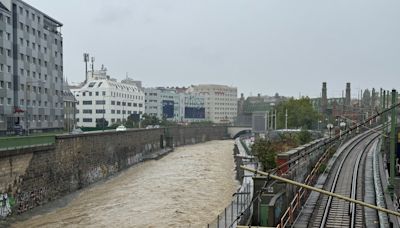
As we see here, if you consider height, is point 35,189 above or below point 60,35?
below

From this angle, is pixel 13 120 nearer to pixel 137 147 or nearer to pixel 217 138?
pixel 137 147

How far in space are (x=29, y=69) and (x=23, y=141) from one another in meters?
38.5

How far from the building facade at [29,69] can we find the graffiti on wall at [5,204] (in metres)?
25.8

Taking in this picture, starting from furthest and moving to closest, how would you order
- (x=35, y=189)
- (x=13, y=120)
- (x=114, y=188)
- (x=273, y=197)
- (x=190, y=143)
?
(x=190, y=143)
(x=13, y=120)
(x=114, y=188)
(x=35, y=189)
(x=273, y=197)

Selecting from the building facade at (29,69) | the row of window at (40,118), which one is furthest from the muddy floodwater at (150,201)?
the row of window at (40,118)

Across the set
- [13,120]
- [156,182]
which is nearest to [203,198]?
[156,182]

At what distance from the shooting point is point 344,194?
29766 mm

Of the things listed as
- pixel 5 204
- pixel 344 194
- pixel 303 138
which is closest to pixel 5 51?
pixel 5 204

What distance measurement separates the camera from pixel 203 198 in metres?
38.1

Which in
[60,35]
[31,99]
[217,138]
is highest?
[60,35]

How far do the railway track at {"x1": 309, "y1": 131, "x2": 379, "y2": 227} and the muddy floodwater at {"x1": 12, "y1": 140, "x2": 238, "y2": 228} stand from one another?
8137 mm

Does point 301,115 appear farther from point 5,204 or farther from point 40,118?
point 5,204

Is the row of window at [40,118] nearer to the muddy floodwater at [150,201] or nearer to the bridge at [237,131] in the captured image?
the muddy floodwater at [150,201]

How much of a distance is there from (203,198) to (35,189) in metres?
13.7
